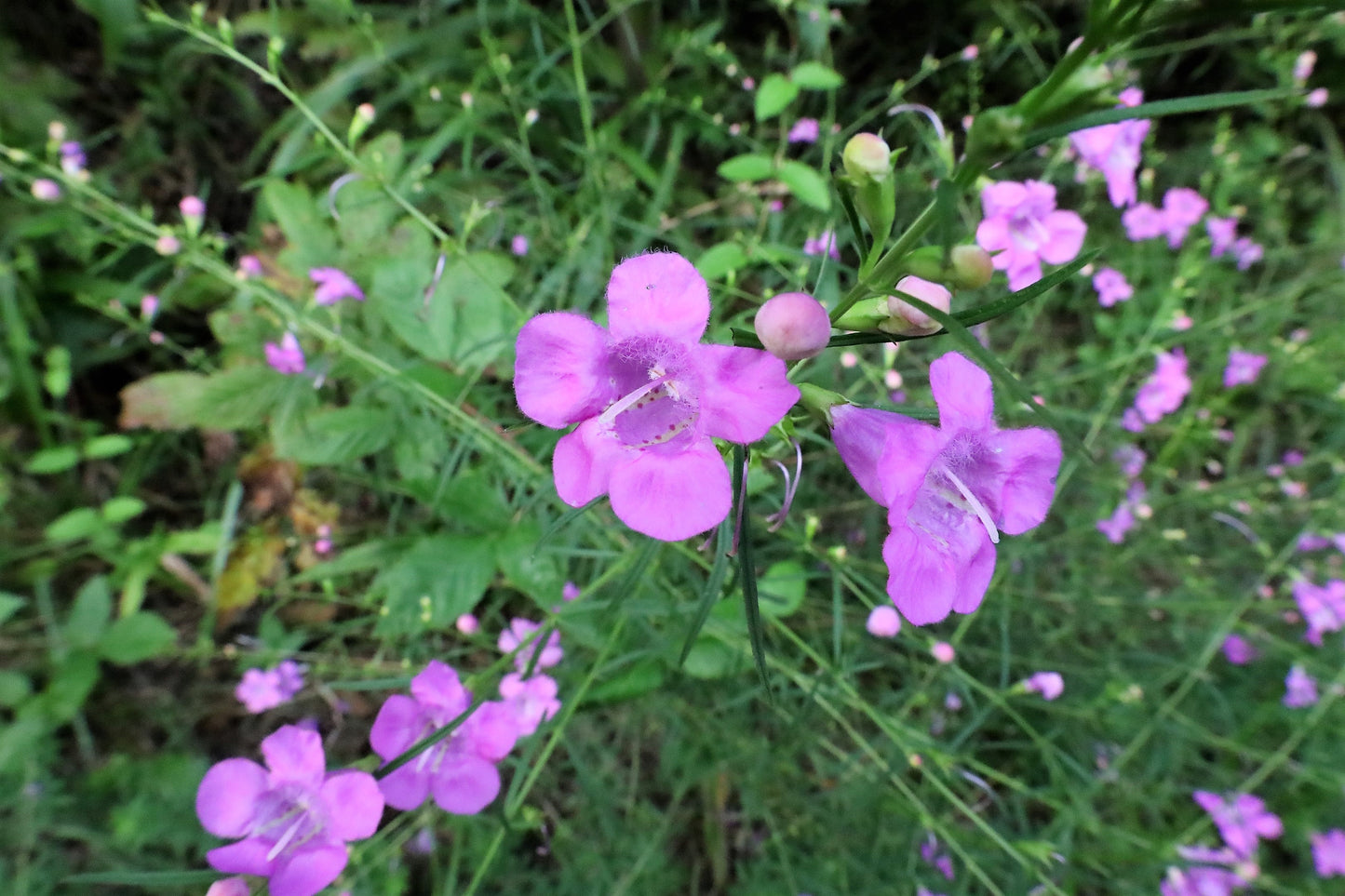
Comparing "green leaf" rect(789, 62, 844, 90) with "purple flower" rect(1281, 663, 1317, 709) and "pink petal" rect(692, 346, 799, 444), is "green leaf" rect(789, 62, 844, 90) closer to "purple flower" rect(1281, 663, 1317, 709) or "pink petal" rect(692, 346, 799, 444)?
"pink petal" rect(692, 346, 799, 444)

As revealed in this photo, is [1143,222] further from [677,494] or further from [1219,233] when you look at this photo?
[677,494]

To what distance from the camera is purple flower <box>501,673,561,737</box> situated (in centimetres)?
194

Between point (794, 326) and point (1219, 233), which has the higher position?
point (794, 326)

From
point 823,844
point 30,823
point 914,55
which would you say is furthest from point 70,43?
point 823,844

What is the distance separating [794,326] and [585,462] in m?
0.36

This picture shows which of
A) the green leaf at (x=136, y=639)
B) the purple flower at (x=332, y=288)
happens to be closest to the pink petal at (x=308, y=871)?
the purple flower at (x=332, y=288)

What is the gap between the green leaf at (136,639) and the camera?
3.15 m

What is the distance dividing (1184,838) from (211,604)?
12.6 feet

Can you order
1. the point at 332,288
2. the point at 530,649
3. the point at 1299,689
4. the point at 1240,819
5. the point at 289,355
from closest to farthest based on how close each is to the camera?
the point at 530,649
the point at 332,288
the point at 289,355
the point at 1240,819
the point at 1299,689

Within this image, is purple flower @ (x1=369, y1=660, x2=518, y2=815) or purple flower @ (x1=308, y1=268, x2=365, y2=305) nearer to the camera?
purple flower @ (x1=369, y1=660, x2=518, y2=815)

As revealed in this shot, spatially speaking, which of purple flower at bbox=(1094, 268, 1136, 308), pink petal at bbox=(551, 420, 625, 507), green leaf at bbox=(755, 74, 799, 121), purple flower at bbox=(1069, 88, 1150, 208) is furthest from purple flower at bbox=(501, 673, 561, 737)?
purple flower at bbox=(1094, 268, 1136, 308)

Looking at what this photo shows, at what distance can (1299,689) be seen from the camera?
122 inches

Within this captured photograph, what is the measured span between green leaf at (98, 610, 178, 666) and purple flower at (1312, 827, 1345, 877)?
4801 mm

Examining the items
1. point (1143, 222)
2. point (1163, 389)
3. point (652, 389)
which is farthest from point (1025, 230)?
point (1143, 222)
